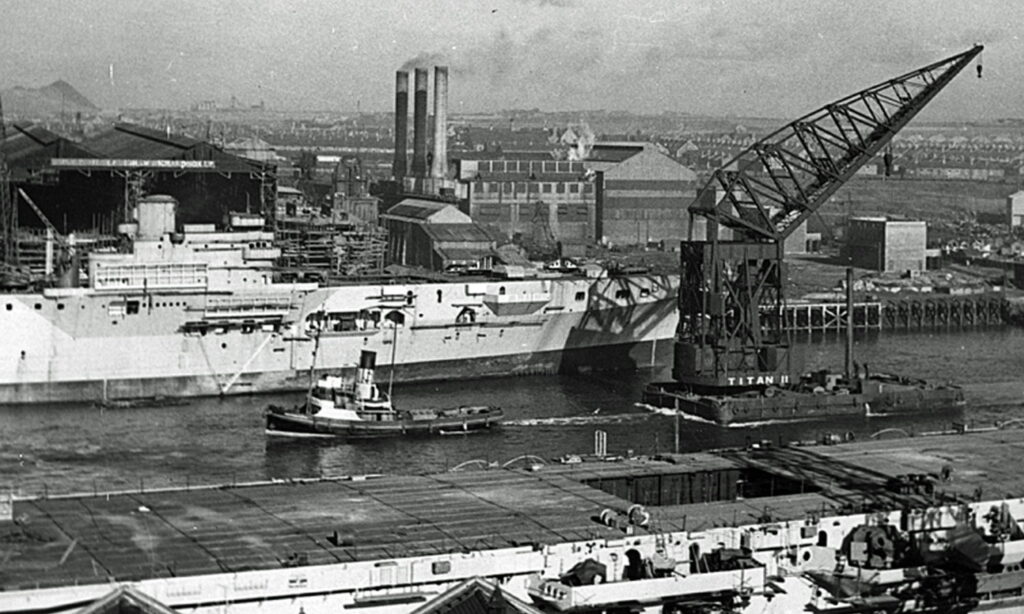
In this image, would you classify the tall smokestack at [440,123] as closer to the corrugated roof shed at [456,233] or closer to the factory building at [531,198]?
the factory building at [531,198]

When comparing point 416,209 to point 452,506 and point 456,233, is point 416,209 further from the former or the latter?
point 452,506

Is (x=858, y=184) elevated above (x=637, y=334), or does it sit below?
above

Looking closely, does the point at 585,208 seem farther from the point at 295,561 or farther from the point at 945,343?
the point at 295,561

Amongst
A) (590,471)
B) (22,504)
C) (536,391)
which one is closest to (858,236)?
(536,391)

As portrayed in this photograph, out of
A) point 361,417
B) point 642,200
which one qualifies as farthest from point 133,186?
point 642,200

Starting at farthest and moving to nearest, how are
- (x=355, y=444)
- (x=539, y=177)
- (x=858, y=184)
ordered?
(x=858, y=184), (x=539, y=177), (x=355, y=444)

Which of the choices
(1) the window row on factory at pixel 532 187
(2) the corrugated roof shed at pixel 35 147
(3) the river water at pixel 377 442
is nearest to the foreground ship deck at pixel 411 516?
(3) the river water at pixel 377 442
